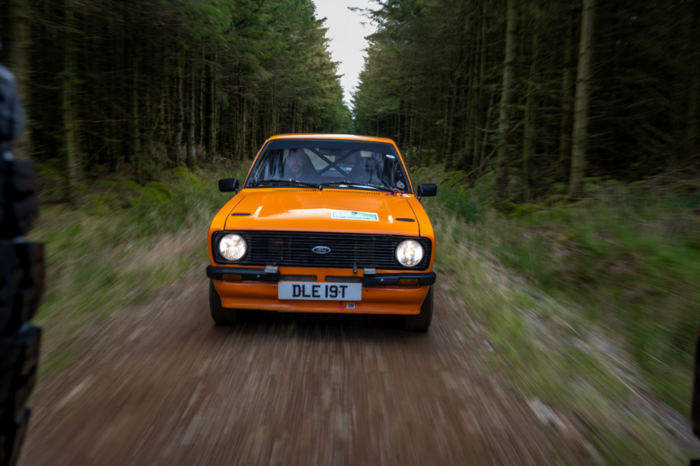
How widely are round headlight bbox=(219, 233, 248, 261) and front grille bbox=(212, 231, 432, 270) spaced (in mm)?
35

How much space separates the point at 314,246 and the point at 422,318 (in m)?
1.12

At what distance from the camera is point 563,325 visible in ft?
13.2

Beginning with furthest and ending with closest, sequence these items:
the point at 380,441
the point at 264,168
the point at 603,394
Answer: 1. the point at 264,168
2. the point at 603,394
3. the point at 380,441

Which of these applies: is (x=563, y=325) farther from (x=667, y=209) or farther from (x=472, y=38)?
(x=472, y=38)

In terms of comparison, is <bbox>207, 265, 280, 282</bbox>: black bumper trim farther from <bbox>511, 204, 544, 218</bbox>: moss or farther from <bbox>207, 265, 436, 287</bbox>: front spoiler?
<bbox>511, 204, 544, 218</bbox>: moss

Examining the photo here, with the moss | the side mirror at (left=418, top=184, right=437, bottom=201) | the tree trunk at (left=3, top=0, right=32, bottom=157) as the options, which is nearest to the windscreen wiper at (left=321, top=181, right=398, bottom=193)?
the side mirror at (left=418, top=184, right=437, bottom=201)

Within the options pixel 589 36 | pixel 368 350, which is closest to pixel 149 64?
pixel 589 36

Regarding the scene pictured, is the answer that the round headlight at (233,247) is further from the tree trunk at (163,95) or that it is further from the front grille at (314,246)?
the tree trunk at (163,95)

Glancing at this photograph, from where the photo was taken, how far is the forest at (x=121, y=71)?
308 inches

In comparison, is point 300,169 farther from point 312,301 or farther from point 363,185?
point 312,301

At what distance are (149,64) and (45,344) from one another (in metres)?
10.2

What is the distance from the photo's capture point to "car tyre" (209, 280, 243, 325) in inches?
146

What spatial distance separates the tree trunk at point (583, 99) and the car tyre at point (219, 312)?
22.7 ft

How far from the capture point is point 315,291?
3.46 meters
